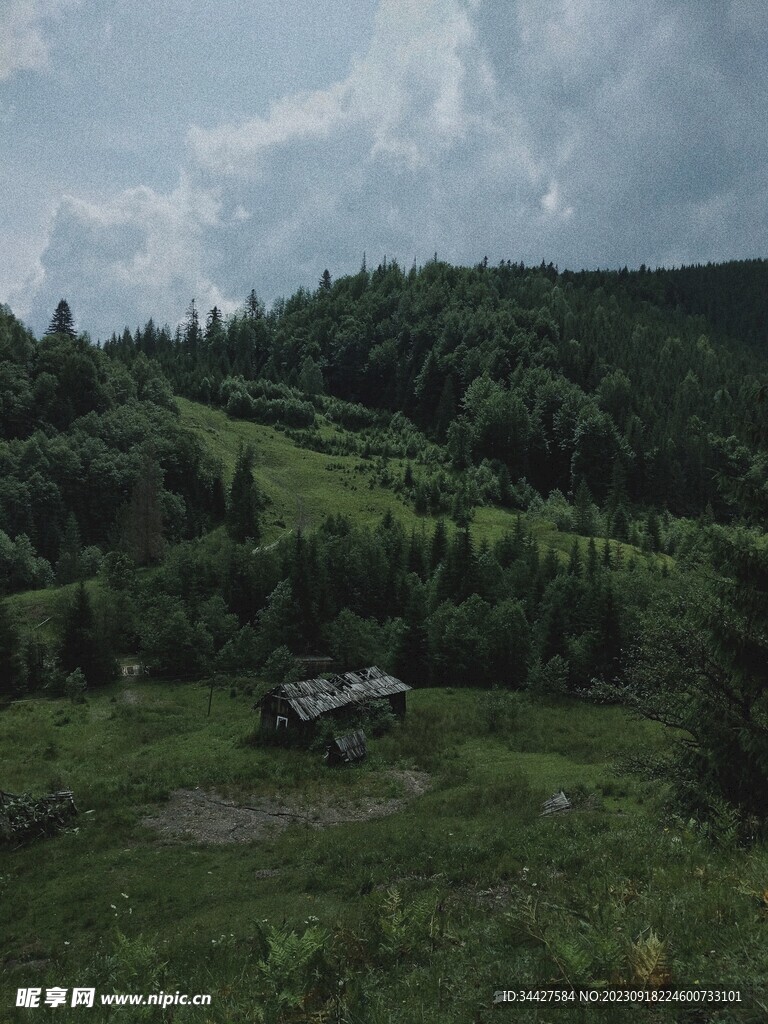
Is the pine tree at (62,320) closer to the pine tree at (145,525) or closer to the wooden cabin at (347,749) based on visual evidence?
the pine tree at (145,525)

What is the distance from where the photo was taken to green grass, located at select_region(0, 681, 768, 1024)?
784cm

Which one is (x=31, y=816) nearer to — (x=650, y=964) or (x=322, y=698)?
(x=322, y=698)

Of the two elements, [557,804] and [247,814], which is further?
[247,814]

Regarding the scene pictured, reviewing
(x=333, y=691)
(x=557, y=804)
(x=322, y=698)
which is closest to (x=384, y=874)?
(x=557, y=804)

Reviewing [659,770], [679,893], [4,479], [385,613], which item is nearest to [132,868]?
[659,770]

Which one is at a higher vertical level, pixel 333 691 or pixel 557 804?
pixel 557 804

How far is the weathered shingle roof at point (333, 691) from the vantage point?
147ft

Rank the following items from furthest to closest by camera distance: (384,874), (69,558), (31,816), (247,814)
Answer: (69,558), (247,814), (31,816), (384,874)

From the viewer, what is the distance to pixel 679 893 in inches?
365

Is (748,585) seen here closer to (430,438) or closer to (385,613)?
(385,613)

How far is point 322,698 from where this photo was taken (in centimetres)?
4678

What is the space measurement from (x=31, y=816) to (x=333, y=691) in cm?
2350

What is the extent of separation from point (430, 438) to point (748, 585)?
17211cm

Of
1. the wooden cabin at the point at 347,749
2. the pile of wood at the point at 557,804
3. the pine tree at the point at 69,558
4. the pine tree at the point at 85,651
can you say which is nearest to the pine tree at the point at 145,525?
the pine tree at the point at 69,558
